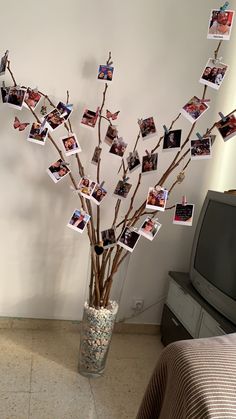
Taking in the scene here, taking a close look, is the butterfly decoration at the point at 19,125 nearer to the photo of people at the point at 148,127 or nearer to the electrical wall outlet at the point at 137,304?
the photo of people at the point at 148,127

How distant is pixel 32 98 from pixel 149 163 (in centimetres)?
71

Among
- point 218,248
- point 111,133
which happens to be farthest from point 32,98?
point 218,248

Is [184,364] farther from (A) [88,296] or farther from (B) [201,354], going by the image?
(A) [88,296]

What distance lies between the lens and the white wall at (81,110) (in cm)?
209

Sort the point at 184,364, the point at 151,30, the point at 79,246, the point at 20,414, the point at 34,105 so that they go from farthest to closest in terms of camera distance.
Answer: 1. the point at 79,246
2. the point at 151,30
3. the point at 34,105
4. the point at 20,414
5. the point at 184,364

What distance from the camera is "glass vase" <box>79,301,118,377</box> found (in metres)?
1.93

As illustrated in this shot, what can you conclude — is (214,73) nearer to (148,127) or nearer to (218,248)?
(148,127)

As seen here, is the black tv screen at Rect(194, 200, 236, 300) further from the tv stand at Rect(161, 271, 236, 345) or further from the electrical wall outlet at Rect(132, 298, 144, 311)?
the electrical wall outlet at Rect(132, 298, 144, 311)

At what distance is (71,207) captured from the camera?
2.28m

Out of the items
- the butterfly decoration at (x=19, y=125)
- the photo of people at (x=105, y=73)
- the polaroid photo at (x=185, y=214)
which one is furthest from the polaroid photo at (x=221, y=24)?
the butterfly decoration at (x=19, y=125)

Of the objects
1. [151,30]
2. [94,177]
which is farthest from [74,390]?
[151,30]

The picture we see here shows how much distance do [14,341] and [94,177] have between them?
1072 millimetres

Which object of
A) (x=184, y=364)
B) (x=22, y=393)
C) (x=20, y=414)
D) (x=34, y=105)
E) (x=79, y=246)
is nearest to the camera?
(x=184, y=364)

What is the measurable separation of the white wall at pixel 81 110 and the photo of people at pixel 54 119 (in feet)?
0.78
